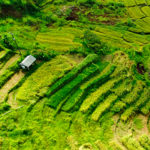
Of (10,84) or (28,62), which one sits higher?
(28,62)

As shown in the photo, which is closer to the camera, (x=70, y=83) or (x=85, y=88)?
(x=85, y=88)

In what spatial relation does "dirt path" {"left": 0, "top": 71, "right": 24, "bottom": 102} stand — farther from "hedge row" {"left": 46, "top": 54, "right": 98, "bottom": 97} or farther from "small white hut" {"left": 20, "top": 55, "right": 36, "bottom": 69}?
"hedge row" {"left": 46, "top": 54, "right": 98, "bottom": 97}

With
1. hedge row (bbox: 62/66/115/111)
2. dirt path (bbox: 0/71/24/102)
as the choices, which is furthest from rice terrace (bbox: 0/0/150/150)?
hedge row (bbox: 62/66/115/111)

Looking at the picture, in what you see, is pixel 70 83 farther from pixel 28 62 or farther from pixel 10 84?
pixel 10 84

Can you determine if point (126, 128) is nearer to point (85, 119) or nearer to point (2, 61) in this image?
point (85, 119)

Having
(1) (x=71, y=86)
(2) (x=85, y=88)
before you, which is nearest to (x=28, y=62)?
(1) (x=71, y=86)

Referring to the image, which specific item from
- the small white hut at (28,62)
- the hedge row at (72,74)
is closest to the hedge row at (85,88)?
the hedge row at (72,74)
